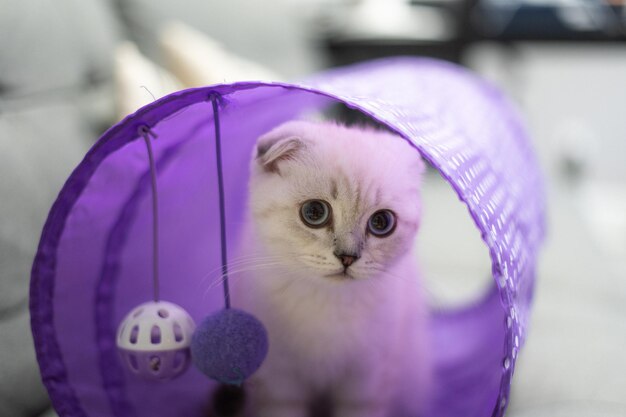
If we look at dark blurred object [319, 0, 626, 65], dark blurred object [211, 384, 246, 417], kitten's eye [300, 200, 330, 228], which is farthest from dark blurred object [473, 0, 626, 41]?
dark blurred object [211, 384, 246, 417]

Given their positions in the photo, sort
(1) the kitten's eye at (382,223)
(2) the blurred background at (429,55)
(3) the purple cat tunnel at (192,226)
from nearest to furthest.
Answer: (3) the purple cat tunnel at (192,226) < (1) the kitten's eye at (382,223) < (2) the blurred background at (429,55)

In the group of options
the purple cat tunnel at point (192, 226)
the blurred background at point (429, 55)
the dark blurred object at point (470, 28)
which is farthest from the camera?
the dark blurred object at point (470, 28)

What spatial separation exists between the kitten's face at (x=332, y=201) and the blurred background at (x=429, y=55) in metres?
0.28

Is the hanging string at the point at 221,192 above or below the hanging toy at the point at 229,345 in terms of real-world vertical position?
above

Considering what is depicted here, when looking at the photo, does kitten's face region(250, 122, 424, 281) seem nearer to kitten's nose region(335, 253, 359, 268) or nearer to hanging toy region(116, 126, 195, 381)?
kitten's nose region(335, 253, 359, 268)

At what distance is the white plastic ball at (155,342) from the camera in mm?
908

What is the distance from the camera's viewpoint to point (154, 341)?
2.99 feet

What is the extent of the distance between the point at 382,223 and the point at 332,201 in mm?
96

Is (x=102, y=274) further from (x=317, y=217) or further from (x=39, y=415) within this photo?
(x=317, y=217)

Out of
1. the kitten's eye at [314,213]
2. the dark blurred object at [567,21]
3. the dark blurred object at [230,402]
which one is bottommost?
the dark blurred object at [230,402]

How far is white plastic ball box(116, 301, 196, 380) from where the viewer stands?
91 centimetres

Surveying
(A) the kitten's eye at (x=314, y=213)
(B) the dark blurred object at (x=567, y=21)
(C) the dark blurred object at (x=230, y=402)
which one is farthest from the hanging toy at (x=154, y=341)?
(B) the dark blurred object at (x=567, y=21)

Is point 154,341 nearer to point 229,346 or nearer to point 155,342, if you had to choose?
point 155,342

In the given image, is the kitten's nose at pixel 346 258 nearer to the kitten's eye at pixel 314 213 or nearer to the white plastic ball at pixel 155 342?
the kitten's eye at pixel 314 213
